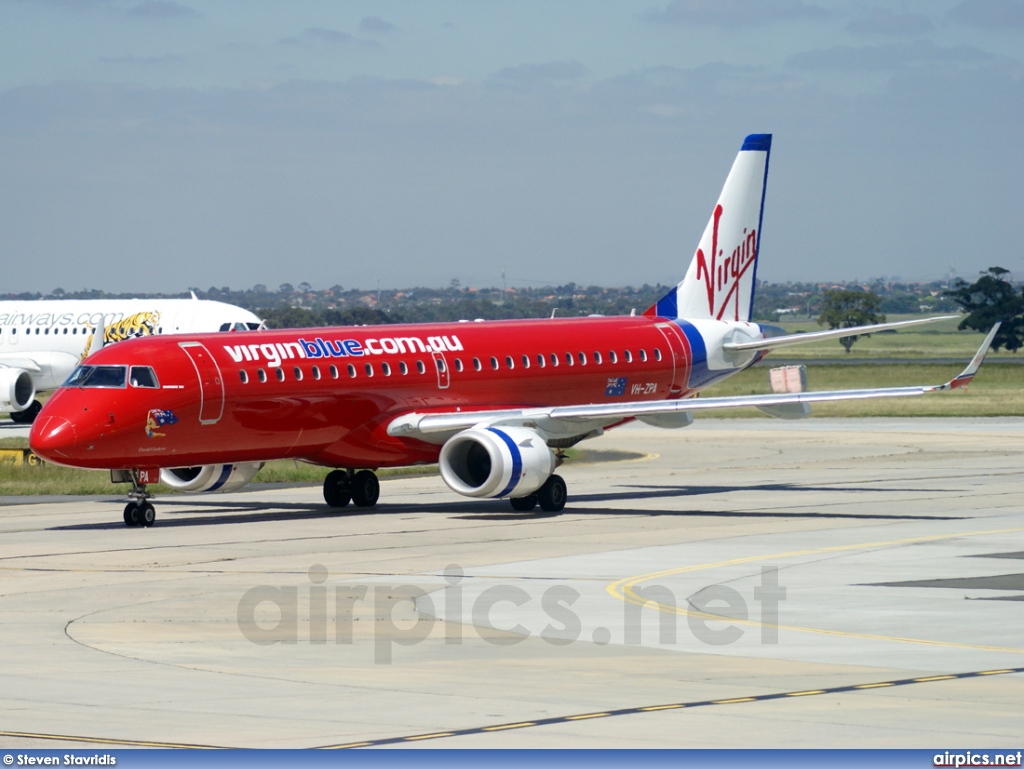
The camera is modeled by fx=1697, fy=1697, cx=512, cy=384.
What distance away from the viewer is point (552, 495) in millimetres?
36031

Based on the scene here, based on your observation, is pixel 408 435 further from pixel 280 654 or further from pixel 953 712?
pixel 953 712

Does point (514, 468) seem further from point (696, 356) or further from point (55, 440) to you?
point (696, 356)

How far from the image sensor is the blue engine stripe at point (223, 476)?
118ft

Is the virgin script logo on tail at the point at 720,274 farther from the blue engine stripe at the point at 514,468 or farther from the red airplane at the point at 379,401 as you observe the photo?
the blue engine stripe at the point at 514,468

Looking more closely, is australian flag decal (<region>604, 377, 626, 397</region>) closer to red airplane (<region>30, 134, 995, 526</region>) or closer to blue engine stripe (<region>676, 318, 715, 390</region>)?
red airplane (<region>30, 134, 995, 526</region>)

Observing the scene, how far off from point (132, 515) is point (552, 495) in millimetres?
8733

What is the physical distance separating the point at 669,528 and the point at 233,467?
987 centimetres

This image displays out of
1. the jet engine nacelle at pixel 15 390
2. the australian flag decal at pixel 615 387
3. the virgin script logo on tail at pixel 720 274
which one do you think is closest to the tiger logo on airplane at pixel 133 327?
the jet engine nacelle at pixel 15 390

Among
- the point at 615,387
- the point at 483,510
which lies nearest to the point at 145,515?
the point at 483,510

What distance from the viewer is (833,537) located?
1170 inches

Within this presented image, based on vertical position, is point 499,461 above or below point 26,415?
above

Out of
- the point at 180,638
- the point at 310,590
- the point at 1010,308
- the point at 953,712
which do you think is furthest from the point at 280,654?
the point at 1010,308

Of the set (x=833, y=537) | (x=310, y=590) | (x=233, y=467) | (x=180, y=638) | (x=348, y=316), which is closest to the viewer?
(x=180, y=638)

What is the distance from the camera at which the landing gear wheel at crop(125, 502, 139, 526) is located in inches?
1316
